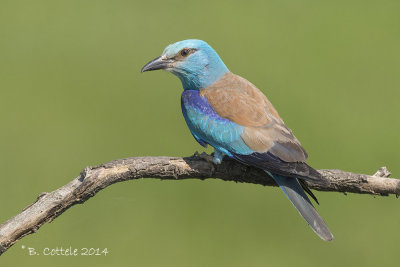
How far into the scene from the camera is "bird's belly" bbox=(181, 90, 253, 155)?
15.6 ft

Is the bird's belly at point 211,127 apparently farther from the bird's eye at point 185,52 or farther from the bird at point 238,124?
the bird's eye at point 185,52

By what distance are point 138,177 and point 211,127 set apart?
2.36 ft

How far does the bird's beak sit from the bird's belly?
12.3 inches

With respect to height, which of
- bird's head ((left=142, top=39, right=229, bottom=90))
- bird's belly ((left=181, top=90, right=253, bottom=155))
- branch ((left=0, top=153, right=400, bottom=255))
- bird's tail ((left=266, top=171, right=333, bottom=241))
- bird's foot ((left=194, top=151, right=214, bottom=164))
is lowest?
bird's tail ((left=266, top=171, right=333, bottom=241))

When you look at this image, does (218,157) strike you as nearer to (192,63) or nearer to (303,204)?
(303,204)

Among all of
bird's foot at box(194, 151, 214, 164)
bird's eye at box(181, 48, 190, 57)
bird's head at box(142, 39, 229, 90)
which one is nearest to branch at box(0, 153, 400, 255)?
bird's foot at box(194, 151, 214, 164)

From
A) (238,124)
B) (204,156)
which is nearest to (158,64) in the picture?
(238,124)

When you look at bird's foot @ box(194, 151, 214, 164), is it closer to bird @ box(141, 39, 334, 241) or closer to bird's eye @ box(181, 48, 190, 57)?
bird @ box(141, 39, 334, 241)

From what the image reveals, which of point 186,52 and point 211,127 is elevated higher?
point 186,52

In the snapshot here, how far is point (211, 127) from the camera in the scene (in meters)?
4.89

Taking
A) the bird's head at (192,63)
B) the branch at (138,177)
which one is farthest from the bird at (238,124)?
the branch at (138,177)

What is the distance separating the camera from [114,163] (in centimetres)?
431

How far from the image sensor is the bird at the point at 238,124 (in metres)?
4.52

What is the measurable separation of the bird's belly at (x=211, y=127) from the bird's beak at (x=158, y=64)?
31 centimetres
